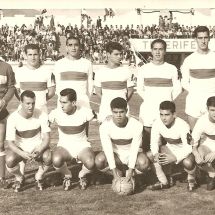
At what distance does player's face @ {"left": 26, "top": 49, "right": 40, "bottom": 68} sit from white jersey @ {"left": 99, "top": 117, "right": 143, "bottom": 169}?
4.78 feet

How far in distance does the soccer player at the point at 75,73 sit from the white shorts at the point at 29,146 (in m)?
1.16

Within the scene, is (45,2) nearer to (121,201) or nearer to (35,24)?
(35,24)

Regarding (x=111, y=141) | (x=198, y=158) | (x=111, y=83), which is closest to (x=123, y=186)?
(x=111, y=141)

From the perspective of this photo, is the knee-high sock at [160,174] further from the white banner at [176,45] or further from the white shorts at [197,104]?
the white banner at [176,45]

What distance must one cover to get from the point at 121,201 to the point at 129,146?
83 cm

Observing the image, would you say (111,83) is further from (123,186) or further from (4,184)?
(4,184)

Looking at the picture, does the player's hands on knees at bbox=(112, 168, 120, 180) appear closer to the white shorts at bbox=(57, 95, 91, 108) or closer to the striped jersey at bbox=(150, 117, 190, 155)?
the striped jersey at bbox=(150, 117, 190, 155)

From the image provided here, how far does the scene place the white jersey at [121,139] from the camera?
5.71 m

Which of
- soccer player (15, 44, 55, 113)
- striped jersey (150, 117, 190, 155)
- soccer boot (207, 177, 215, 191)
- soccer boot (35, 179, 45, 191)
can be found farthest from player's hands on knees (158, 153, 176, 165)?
soccer player (15, 44, 55, 113)

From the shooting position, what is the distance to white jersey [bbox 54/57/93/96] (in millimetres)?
6816

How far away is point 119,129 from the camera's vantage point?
19.1 feet

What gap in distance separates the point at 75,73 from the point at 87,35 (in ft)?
87.1

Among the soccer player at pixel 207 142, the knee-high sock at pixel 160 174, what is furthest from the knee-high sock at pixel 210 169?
the knee-high sock at pixel 160 174

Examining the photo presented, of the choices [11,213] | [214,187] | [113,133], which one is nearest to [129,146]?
[113,133]
